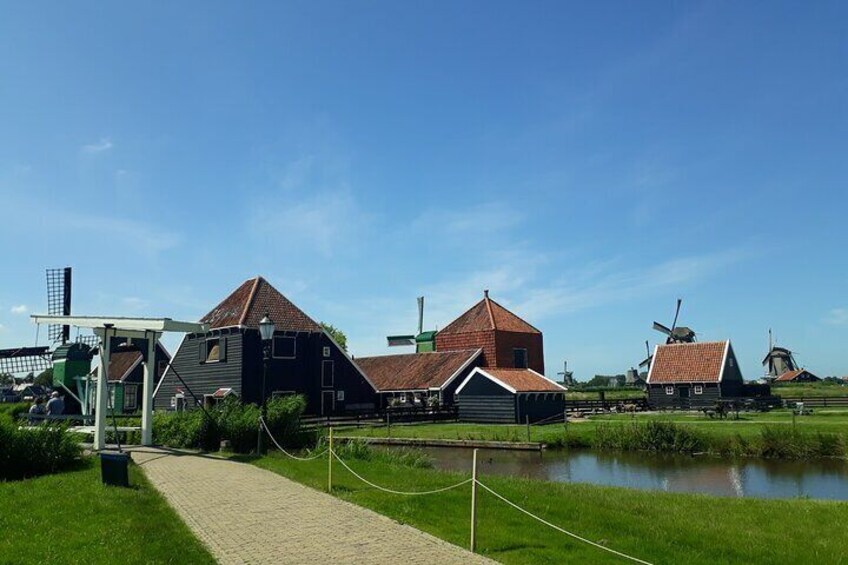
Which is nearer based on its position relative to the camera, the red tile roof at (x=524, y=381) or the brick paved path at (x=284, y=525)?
the brick paved path at (x=284, y=525)

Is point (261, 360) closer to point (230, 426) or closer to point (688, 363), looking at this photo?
point (230, 426)

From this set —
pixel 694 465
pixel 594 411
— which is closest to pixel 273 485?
pixel 694 465

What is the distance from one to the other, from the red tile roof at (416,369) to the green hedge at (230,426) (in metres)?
25.9

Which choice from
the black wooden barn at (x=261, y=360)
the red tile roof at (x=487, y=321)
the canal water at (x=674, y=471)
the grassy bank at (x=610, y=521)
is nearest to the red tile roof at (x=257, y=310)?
the black wooden barn at (x=261, y=360)

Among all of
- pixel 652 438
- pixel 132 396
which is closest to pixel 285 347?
pixel 132 396

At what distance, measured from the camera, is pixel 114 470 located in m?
13.2

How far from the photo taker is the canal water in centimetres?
1955

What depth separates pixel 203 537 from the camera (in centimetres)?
950

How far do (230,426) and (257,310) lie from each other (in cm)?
1947

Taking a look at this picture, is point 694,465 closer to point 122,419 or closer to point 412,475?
point 412,475

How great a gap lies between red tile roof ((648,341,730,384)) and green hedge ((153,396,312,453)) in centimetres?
3771

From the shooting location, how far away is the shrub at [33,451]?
14.7 meters

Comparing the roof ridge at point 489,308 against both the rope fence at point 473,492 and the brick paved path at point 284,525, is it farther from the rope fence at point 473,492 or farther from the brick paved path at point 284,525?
the brick paved path at point 284,525

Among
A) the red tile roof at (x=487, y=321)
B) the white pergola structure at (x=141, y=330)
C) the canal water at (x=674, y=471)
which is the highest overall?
the red tile roof at (x=487, y=321)
